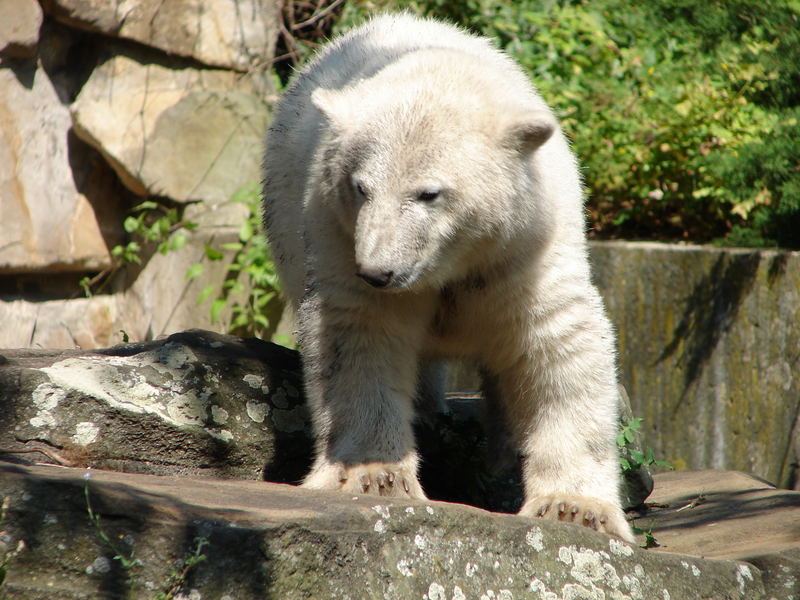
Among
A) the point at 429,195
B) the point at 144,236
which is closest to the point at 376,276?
the point at 429,195

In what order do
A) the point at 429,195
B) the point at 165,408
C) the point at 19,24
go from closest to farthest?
the point at 429,195 < the point at 165,408 < the point at 19,24

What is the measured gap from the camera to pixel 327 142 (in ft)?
12.0

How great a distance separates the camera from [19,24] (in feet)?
24.5

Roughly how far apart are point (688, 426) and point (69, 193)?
5404mm

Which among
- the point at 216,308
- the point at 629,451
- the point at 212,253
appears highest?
the point at 629,451

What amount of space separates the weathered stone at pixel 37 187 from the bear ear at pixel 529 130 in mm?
5696

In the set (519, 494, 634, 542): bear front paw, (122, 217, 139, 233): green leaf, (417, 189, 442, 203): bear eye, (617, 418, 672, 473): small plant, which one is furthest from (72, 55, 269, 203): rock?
(519, 494, 634, 542): bear front paw

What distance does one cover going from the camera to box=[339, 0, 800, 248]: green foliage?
5570 mm

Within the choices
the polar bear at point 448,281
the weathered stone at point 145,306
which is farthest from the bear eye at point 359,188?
the weathered stone at point 145,306

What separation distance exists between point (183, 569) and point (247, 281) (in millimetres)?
5605

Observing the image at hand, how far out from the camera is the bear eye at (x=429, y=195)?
328cm

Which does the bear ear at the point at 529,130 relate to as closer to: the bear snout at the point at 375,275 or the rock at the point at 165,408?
the bear snout at the point at 375,275

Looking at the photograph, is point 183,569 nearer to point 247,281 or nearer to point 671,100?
point 247,281

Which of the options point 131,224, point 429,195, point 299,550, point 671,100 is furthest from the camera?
point 131,224
